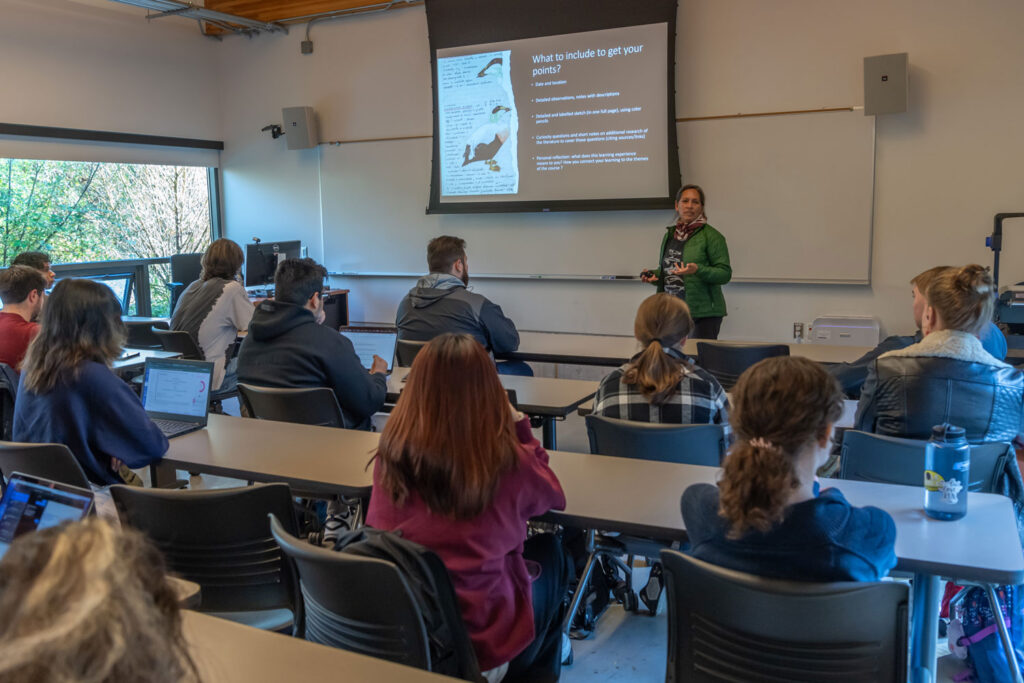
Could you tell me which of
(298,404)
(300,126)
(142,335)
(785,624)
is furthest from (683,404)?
(300,126)

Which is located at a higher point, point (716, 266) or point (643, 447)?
point (716, 266)

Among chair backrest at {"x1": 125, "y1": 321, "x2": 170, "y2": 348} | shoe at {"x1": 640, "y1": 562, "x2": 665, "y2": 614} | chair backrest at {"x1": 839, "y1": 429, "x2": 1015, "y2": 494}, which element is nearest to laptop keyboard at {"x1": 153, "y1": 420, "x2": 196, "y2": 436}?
shoe at {"x1": 640, "y1": 562, "x2": 665, "y2": 614}

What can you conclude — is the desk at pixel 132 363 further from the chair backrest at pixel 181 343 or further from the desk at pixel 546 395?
the desk at pixel 546 395

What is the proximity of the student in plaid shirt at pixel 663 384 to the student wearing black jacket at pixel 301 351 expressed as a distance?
3.65 ft

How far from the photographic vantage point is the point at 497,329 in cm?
429

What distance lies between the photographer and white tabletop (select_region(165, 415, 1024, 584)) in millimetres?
1713

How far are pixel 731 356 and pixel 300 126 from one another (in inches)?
201

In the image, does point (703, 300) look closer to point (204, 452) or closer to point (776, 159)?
point (776, 159)

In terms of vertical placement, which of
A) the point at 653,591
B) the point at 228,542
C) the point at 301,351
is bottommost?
the point at 653,591

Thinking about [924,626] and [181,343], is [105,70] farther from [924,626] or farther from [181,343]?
[924,626]

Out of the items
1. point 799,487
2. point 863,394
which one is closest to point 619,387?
point 863,394

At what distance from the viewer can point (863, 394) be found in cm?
268

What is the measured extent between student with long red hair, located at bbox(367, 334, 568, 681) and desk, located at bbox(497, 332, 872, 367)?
88.7 inches

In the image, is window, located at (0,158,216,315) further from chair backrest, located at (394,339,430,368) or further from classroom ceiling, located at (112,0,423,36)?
chair backrest, located at (394,339,430,368)
